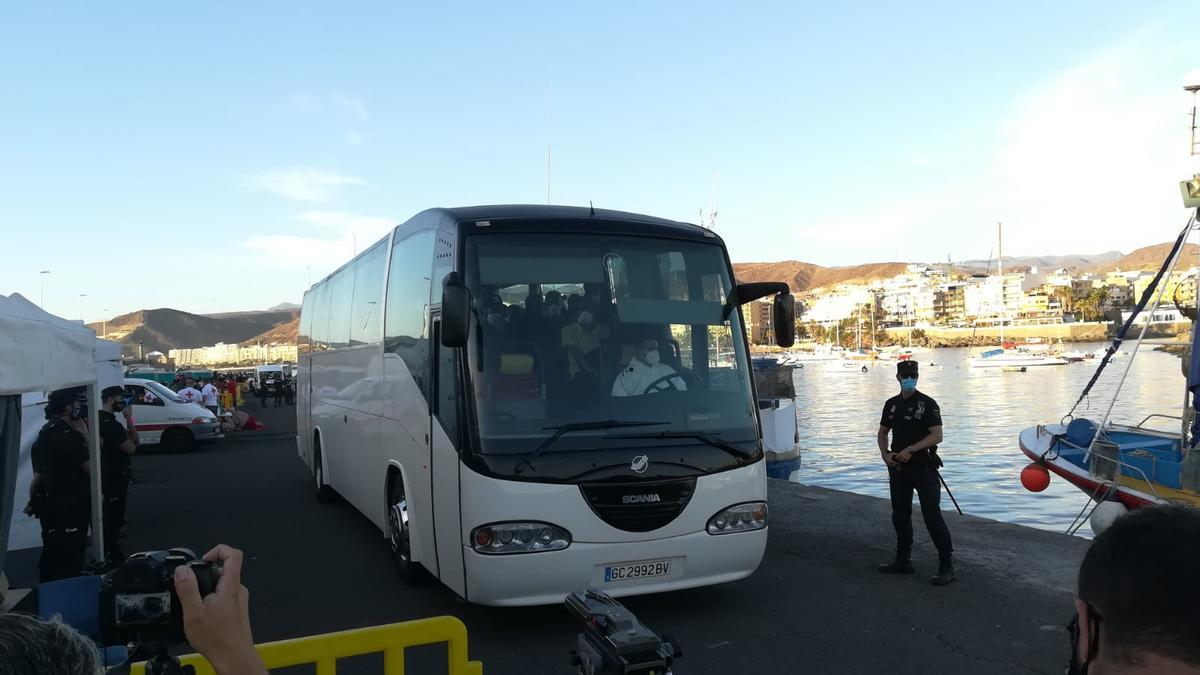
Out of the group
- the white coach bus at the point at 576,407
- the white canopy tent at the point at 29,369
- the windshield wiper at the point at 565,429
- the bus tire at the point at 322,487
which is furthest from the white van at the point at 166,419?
the windshield wiper at the point at 565,429

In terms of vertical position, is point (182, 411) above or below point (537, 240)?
below

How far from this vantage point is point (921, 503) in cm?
749

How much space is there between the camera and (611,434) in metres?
6.23

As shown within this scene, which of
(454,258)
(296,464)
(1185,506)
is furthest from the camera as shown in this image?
(296,464)

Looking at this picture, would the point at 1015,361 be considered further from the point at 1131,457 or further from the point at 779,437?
the point at 1131,457

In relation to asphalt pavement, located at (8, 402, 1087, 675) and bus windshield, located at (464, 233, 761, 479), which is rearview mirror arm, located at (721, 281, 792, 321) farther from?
asphalt pavement, located at (8, 402, 1087, 675)

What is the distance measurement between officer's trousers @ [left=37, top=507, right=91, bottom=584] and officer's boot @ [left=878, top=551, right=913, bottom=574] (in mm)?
6802

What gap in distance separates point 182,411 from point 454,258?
18507mm

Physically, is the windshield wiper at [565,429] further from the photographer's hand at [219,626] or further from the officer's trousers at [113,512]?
the officer's trousers at [113,512]

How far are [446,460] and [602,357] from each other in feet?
4.38

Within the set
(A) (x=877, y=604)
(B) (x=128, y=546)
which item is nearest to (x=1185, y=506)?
(A) (x=877, y=604)

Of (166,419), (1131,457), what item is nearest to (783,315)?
(1131,457)

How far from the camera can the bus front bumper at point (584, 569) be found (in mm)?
5961

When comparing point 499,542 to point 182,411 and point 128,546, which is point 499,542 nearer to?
point 128,546
